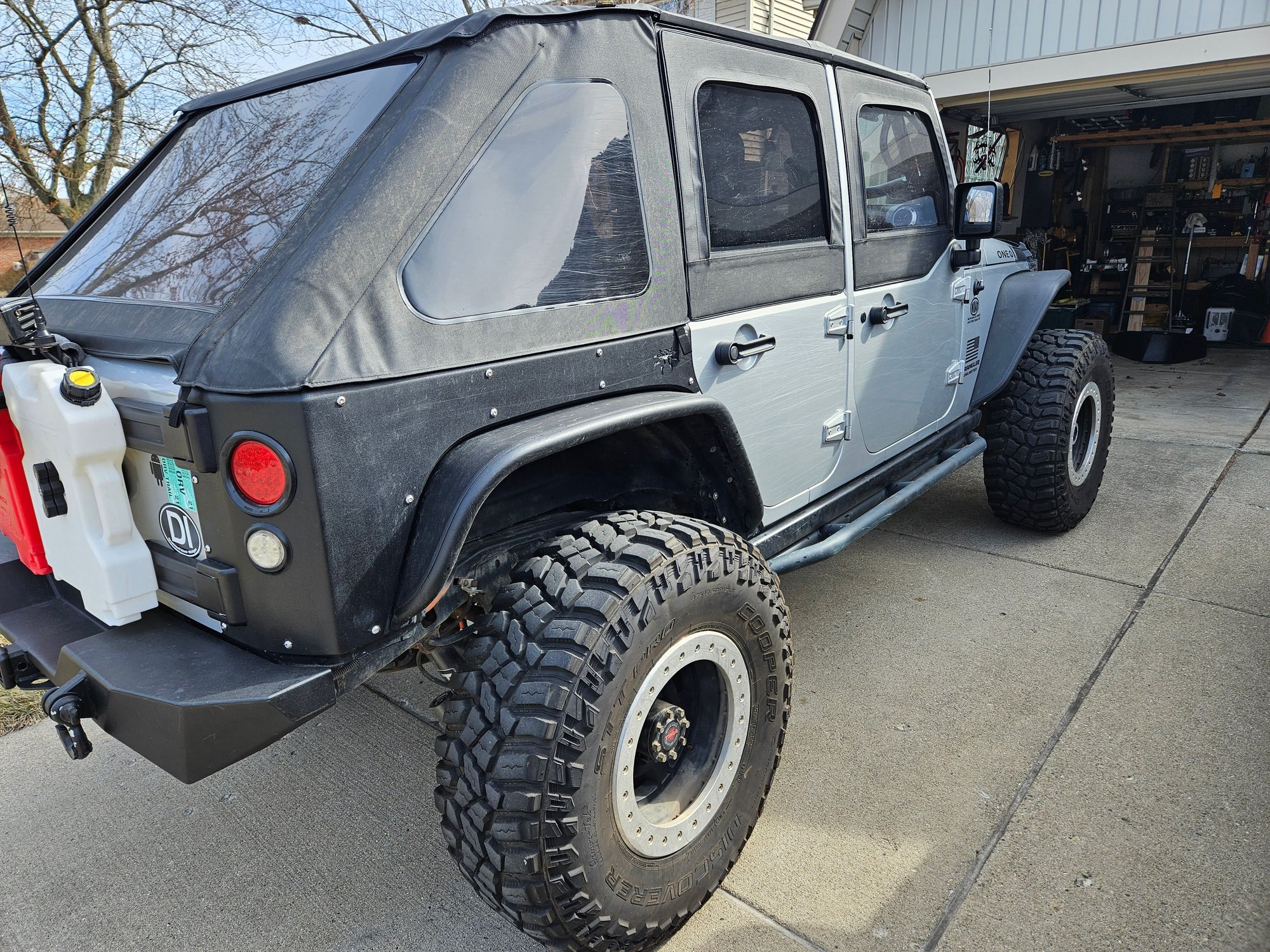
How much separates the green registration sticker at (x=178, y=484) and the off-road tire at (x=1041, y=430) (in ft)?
11.6

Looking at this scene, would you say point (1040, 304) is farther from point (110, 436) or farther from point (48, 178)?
point (48, 178)

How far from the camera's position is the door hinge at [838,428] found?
9.65 feet

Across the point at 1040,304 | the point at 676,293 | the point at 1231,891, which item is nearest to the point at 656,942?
the point at 1231,891

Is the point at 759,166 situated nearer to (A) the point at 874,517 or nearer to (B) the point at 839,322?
(B) the point at 839,322

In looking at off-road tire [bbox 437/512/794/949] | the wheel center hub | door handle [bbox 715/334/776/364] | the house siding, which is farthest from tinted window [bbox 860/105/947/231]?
the house siding

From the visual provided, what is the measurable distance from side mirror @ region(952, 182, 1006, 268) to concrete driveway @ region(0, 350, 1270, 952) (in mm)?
1567

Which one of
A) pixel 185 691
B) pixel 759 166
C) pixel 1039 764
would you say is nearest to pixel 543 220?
pixel 759 166

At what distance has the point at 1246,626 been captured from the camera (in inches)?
137

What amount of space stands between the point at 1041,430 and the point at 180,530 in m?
3.58

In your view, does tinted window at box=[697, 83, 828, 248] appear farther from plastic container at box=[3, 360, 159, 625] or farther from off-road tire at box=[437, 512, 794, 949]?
plastic container at box=[3, 360, 159, 625]

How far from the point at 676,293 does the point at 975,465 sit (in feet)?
14.0

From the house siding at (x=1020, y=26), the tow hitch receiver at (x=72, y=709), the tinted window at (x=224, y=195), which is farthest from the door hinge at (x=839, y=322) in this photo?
the house siding at (x=1020, y=26)

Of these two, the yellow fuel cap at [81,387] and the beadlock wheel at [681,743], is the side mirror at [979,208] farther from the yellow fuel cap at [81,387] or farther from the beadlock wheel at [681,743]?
the yellow fuel cap at [81,387]

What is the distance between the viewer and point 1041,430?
13.1ft
